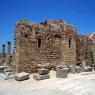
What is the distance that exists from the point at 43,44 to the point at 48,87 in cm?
508

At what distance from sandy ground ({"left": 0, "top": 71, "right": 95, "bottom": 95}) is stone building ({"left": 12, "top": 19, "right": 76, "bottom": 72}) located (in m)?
2.12

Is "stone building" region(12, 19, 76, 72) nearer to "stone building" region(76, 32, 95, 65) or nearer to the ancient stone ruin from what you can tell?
the ancient stone ruin

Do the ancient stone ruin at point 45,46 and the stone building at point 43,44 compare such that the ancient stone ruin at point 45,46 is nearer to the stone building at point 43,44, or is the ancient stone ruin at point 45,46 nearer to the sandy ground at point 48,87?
the stone building at point 43,44

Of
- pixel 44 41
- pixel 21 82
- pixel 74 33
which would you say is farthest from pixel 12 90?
pixel 74 33

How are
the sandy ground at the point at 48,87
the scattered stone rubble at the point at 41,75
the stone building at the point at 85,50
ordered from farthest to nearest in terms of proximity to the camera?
the stone building at the point at 85,50
the scattered stone rubble at the point at 41,75
the sandy ground at the point at 48,87

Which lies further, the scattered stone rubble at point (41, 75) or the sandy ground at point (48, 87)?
the scattered stone rubble at point (41, 75)

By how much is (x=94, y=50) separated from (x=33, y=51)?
8.67 m

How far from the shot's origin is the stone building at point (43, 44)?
40.9 ft

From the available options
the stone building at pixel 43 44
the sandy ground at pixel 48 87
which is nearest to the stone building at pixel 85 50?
the stone building at pixel 43 44

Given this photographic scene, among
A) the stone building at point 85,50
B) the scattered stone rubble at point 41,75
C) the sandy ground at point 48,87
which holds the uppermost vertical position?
the stone building at point 85,50

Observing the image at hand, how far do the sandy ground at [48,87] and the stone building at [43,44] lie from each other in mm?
2122

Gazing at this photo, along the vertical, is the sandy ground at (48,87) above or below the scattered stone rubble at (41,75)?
below

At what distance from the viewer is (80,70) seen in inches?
531

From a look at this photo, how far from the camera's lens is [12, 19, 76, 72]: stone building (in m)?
12.5
